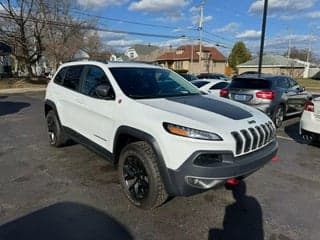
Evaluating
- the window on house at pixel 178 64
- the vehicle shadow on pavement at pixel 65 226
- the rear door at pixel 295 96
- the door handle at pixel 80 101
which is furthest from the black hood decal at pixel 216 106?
the window on house at pixel 178 64

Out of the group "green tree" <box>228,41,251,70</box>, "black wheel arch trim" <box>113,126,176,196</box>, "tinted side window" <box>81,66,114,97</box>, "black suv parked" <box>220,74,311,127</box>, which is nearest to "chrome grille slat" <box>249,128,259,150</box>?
"black wheel arch trim" <box>113,126,176,196</box>

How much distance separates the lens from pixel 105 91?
152 inches

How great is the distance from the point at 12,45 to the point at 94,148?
2828 centimetres

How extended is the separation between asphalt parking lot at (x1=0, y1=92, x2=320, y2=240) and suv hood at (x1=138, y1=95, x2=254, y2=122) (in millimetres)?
1164

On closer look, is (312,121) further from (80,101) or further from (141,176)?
(80,101)

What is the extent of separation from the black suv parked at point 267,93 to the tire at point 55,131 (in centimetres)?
512

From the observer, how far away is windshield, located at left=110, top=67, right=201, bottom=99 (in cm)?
398

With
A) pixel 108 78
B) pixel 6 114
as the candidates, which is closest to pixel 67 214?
pixel 108 78

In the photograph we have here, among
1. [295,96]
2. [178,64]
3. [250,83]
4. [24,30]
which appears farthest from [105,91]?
[178,64]

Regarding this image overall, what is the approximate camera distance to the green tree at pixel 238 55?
58.4 metres

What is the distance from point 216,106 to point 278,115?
18.7 ft

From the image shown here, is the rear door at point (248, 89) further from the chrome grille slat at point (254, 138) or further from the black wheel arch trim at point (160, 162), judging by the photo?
the black wheel arch trim at point (160, 162)

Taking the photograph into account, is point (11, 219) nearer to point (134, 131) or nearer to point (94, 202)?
point (94, 202)

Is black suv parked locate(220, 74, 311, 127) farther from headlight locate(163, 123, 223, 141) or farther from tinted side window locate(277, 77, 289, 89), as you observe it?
headlight locate(163, 123, 223, 141)
